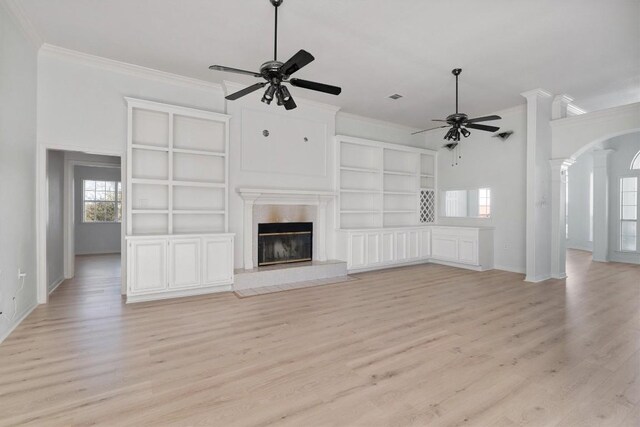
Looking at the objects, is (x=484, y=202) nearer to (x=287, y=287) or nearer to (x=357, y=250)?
(x=357, y=250)

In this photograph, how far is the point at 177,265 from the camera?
443cm

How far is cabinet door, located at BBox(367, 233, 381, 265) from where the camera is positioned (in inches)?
252

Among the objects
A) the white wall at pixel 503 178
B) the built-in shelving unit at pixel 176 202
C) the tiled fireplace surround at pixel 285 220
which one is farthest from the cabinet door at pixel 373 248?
the built-in shelving unit at pixel 176 202

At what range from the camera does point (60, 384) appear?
2236mm

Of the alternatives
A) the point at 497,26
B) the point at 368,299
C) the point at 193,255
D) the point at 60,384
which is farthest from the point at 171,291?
the point at 497,26

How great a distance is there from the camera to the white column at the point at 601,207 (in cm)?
764

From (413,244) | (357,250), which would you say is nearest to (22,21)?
(357,250)

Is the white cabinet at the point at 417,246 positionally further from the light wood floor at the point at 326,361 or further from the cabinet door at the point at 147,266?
the cabinet door at the point at 147,266

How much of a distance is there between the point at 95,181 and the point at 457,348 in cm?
1003

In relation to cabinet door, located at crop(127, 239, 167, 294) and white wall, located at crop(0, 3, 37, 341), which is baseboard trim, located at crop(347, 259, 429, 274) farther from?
white wall, located at crop(0, 3, 37, 341)

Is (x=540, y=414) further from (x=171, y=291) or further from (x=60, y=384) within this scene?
(x=171, y=291)

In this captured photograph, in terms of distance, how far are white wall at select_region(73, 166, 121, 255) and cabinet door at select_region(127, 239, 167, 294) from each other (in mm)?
5967

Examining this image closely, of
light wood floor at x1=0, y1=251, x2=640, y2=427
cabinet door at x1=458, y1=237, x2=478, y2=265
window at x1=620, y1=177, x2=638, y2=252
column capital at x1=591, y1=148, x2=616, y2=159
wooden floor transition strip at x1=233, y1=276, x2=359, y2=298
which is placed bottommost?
light wood floor at x1=0, y1=251, x2=640, y2=427

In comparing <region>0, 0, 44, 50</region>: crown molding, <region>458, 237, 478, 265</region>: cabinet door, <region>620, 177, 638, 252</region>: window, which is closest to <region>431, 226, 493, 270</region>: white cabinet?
<region>458, 237, 478, 265</region>: cabinet door
